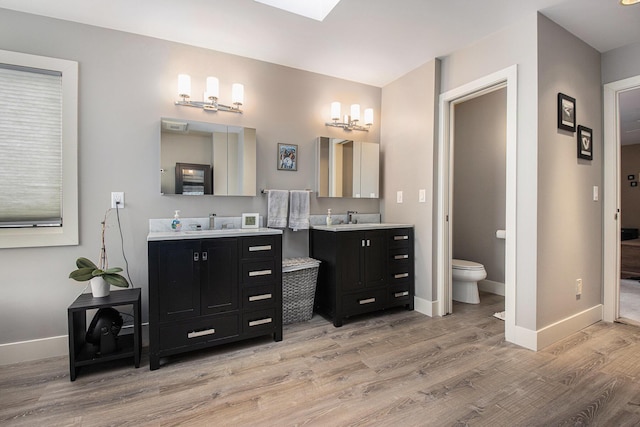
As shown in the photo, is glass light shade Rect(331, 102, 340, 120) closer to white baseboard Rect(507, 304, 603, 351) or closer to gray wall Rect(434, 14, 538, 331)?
gray wall Rect(434, 14, 538, 331)

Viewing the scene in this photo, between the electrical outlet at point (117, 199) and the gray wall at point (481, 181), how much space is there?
3.80 metres

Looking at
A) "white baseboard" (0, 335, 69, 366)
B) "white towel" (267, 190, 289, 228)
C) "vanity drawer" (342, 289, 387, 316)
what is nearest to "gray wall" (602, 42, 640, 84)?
"vanity drawer" (342, 289, 387, 316)

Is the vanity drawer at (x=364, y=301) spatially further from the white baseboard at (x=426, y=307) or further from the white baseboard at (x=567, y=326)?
the white baseboard at (x=567, y=326)

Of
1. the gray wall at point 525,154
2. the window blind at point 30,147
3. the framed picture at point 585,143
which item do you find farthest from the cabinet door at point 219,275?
the framed picture at point 585,143

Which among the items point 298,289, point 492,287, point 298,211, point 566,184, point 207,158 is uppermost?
point 207,158

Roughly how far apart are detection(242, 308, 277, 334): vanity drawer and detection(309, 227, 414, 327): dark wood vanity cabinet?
1.99ft

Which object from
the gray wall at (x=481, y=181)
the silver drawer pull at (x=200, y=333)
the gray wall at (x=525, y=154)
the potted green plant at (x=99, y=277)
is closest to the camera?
the potted green plant at (x=99, y=277)

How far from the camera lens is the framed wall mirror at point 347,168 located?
3.11 m

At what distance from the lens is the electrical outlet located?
232 cm

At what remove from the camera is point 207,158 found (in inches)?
102

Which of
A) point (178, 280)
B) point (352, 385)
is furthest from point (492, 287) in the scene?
point (178, 280)

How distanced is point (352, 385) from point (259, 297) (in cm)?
91

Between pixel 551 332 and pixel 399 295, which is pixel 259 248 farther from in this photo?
pixel 551 332

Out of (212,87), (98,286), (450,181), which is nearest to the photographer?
(98,286)
